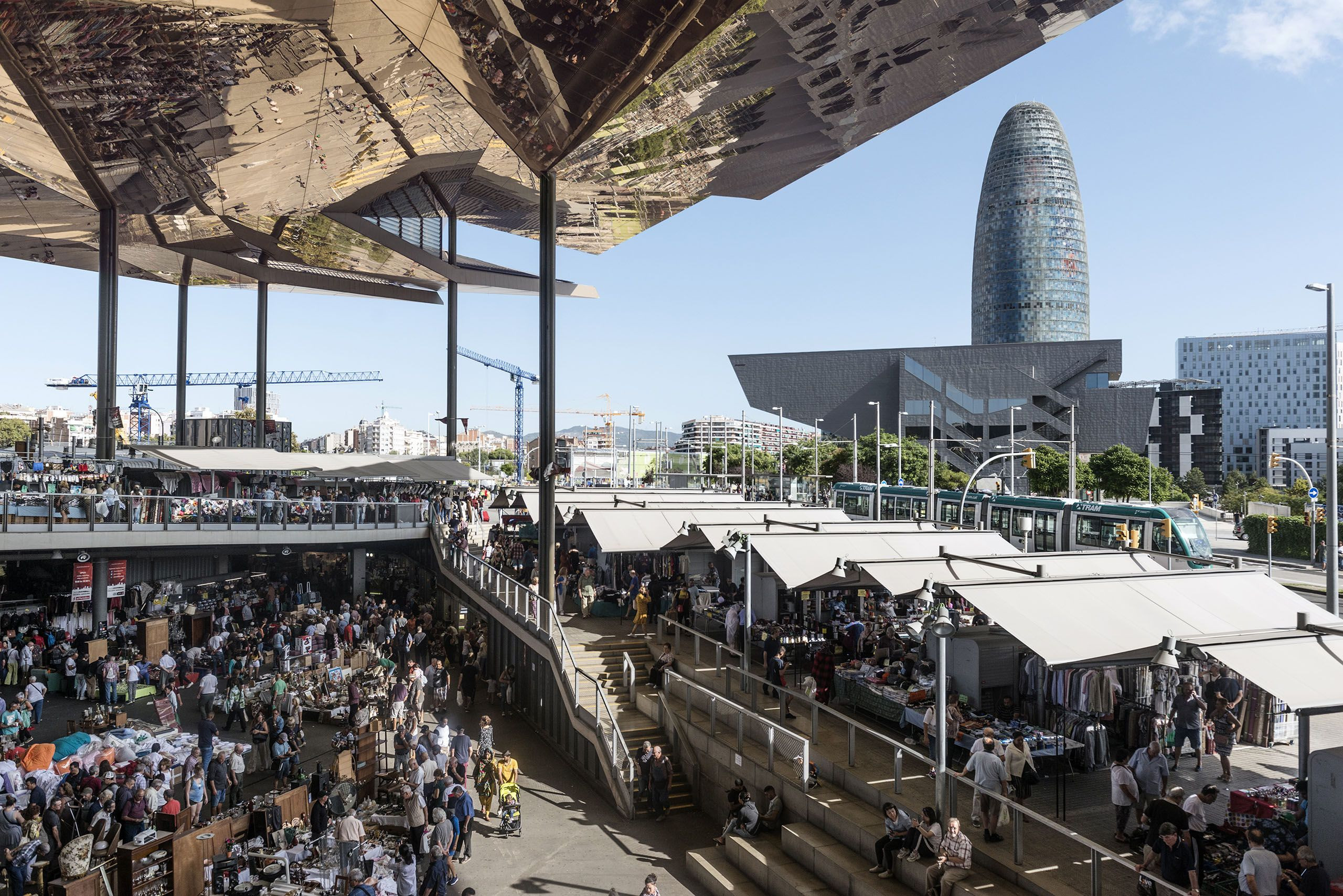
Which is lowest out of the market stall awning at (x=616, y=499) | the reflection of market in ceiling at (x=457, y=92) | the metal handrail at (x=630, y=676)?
the metal handrail at (x=630, y=676)

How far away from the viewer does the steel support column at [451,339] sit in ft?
144

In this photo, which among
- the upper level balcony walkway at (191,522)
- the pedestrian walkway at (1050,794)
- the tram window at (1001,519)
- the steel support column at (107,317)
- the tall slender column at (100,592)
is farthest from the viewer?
the tram window at (1001,519)

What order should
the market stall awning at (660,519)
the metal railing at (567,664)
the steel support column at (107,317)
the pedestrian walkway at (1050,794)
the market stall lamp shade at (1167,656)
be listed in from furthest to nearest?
the steel support column at (107,317) → the market stall awning at (660,519) → the metal railing at (567,664) → the pedestrian walkway at (1050,794) → the market stall lamp shade at (1167,656)

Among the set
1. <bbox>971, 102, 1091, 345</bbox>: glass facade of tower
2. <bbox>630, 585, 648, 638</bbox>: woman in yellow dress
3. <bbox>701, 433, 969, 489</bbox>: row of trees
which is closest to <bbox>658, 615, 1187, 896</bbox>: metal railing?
<bbox>630, 585, 648, 638</bbox>: woman in yellow dress

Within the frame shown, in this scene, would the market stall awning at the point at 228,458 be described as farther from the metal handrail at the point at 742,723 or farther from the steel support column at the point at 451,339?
the metal handrail at the point at 742,723

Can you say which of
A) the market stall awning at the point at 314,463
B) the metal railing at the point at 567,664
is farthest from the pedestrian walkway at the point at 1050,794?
the market stall awning at the point at 314,463

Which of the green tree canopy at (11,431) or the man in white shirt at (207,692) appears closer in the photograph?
the man in white shirt at (207,692)

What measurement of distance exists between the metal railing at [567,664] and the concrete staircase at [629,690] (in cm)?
19

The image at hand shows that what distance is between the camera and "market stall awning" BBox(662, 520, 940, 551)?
757 inches

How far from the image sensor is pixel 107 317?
32250 millimetres

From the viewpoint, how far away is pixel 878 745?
1318 centimetres

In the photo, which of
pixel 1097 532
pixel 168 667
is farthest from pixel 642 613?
pixel 1097 532

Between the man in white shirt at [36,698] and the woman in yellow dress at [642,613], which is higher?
the woman in yellow dress at [642,613]

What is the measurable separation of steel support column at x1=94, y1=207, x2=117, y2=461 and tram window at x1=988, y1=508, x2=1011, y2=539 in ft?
104
